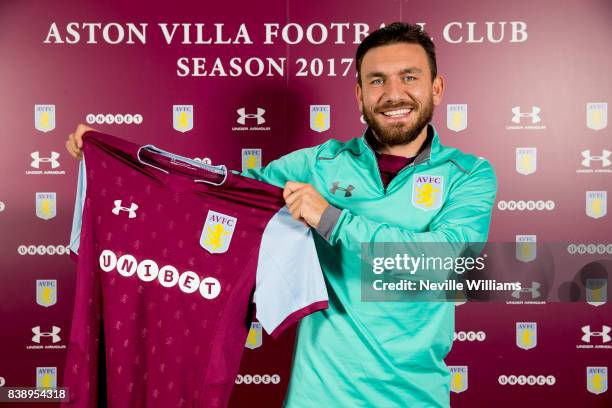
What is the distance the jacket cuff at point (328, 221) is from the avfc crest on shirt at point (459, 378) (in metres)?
1.74

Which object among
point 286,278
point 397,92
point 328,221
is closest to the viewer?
point 328,221

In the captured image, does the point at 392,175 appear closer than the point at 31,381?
Yes

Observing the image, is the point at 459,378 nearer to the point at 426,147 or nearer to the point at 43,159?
the point at 426,147

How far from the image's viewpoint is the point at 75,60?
2922mm

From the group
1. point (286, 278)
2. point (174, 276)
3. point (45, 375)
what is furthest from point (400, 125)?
point (45, 375)

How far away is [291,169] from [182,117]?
1.12 m

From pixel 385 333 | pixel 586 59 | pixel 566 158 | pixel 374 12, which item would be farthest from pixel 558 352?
pixel 374 12

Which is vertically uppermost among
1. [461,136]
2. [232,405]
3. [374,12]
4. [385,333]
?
[374,12]

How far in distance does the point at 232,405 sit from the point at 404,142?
182 centimetres

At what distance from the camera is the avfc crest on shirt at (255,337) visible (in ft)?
9.70

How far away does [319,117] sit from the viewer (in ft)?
9.62

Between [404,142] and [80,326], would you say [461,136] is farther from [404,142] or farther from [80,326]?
[80,326]

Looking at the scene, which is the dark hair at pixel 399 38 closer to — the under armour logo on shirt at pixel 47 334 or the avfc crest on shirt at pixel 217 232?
the avfc crest on shirt at pixel 217 232

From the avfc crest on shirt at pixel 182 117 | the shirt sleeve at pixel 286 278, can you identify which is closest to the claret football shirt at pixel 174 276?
the shirt sleeve at pixel 286 278
